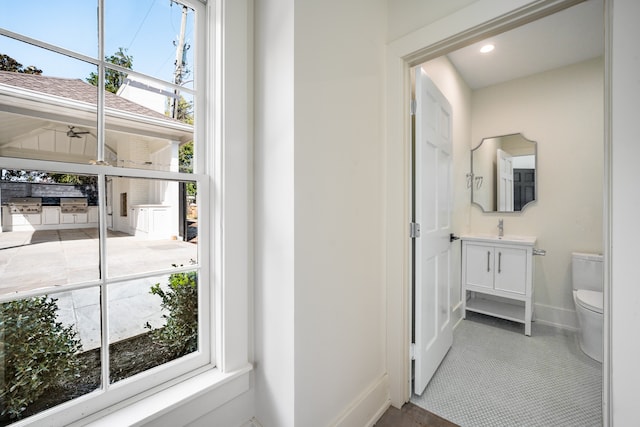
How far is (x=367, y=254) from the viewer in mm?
1442

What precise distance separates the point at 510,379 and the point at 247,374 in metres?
1.87

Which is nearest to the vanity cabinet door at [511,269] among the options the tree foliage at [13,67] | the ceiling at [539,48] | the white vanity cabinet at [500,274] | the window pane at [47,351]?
the white vanity cabinet at [500,274]

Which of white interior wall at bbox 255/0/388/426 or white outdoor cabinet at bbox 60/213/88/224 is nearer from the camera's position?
white outdoor cabinet at bbox 60/213/88/224

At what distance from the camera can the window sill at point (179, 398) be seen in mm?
868

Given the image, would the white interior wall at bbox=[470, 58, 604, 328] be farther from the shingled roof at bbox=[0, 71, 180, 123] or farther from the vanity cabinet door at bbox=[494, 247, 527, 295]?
the shingled roof at bbox=[0, 71, 180, 123]

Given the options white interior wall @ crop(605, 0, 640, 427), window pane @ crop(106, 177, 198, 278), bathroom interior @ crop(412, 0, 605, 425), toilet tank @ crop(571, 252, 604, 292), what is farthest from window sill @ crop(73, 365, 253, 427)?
toilet tank @ crop(571, 252, 604, 292)

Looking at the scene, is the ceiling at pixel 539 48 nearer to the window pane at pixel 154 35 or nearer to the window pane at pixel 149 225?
the window pane at pixel 154 35

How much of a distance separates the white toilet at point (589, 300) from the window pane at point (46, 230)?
111 inches

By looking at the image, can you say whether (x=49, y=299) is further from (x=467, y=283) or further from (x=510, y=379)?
(x=467, y=283)

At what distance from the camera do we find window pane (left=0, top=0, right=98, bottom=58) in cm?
77

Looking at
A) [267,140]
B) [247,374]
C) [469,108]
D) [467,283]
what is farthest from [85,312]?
[469,108]

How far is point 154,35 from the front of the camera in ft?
3.37

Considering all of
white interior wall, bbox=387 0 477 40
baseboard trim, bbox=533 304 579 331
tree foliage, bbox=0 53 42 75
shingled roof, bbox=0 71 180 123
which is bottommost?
baseboard trim, bbox=533 304 579 331

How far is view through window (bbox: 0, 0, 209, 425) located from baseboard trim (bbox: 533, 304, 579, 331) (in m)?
3.31
